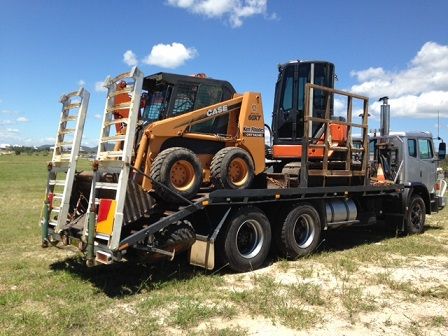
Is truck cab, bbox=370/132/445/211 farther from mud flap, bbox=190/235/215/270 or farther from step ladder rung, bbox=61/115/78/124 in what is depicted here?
step ladder rung, bbox=61/115/78/124

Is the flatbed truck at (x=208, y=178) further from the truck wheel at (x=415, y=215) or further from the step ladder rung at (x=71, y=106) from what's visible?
the truck wheel at (x=415, y=215)

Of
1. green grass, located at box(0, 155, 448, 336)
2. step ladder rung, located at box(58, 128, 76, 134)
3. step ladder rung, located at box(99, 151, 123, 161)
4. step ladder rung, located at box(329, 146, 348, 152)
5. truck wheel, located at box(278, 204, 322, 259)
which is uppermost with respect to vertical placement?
step ladder rung, located at box(329, 146, 348, 152)

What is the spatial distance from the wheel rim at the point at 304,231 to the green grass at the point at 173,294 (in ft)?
1.10

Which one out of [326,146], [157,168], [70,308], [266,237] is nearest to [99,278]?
[70,308]

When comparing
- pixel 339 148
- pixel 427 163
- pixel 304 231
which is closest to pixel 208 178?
pixel 304 231

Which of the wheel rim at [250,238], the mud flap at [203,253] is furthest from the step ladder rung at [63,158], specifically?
the wheel rim at [250,238]

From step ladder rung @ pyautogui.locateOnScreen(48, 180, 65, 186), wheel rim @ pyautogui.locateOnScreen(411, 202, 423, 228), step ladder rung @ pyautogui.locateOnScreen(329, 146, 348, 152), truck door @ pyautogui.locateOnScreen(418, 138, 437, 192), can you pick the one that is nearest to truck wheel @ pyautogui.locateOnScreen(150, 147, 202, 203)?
step ladder rung @ pyautogui.locateOnScreen(48, 180, 65, 186)

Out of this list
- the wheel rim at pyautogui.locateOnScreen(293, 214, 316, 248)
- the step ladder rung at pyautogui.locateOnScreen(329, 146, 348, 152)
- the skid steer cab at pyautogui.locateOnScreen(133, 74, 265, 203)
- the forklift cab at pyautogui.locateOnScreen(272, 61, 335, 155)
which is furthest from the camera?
the forklift cab at pyautogui.locateOnScreen(272, 61, 335, 155)

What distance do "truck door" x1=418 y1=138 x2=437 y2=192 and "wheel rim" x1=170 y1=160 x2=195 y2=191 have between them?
24.4 feet

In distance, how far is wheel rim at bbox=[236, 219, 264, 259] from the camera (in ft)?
26.1

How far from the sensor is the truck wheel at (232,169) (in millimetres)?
7656

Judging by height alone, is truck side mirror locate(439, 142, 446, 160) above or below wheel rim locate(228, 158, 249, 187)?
above

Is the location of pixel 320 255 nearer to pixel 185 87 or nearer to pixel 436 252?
pixel 436 252

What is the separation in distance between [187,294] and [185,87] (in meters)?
3.46
